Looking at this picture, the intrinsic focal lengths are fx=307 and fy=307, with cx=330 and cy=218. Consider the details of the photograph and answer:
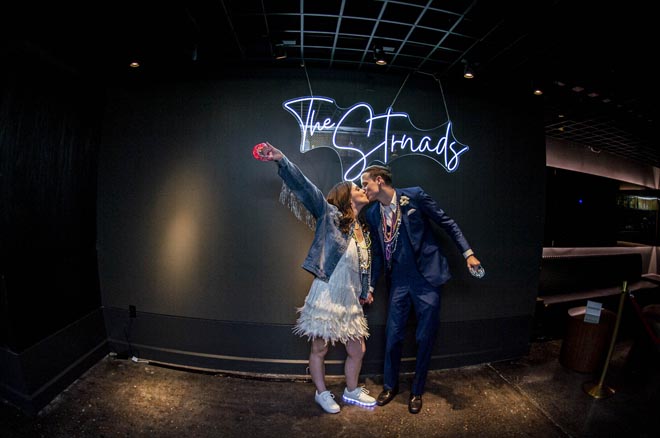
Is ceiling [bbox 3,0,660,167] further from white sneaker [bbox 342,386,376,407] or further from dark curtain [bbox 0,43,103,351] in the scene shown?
white sneaker [bbox 342,386,376,407]

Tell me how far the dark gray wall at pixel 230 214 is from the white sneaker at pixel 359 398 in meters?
0.43

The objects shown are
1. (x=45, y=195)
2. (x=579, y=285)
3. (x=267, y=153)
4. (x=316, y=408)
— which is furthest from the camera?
(x=579, y=285)

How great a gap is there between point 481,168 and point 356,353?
7.51ft

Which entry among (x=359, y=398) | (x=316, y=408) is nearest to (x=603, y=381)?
(x=359, y=398)

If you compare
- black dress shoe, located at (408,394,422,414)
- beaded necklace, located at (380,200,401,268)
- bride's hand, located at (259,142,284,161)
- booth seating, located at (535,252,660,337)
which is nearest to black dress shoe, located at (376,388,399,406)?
black dress shoe, located at (408,394,422,414)

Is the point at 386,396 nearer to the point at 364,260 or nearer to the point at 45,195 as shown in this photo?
the point at 364,260

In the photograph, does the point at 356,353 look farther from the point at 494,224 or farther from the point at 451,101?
the point at 451,101

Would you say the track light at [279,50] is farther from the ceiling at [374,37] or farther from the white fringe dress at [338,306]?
the white fringe dress at [338,306]

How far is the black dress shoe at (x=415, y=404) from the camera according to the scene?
2510mm

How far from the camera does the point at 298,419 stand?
239 centimetres

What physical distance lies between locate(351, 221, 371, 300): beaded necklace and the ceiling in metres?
1.61

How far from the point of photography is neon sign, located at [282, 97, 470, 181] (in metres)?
2.91

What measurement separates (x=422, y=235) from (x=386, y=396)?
1.43m

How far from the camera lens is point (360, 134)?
9.78ft
